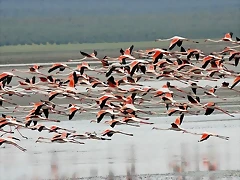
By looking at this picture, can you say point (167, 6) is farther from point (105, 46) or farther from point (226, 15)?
point (105, 46)

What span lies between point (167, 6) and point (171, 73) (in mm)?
58598

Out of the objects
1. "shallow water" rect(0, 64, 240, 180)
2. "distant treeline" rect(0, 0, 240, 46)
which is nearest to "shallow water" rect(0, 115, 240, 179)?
"shallow water" rect(0, 64, 240, 180)

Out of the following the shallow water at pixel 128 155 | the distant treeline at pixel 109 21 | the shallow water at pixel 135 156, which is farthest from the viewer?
the distant treeline at pixel 109 21

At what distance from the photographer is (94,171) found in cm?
1722

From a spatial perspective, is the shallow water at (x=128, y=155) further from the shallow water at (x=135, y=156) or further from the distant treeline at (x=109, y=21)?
the distant treeline at (x=109, y=21)

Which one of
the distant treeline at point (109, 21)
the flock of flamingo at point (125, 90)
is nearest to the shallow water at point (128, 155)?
the flock of flamingo at point (125, 90)

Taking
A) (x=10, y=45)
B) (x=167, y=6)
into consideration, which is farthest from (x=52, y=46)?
(x=167, y=6)

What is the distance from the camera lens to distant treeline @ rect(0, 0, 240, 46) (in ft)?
207

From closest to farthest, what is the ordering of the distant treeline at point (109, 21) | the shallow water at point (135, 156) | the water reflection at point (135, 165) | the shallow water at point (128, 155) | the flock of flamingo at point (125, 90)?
the water reflection at point (135, 165) < the shallow water at point (135, 156) < the shallow water at point (128, 155) < the flock of flamingo at point (125, 90) < the distant treeline at point (109, 21)

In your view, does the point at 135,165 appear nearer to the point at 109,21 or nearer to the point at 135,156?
the point at 135,156

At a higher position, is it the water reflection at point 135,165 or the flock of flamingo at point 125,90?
the flock of flamingo at point 125,90

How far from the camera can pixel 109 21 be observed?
236 feet

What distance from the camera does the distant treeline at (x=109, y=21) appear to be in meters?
63.1

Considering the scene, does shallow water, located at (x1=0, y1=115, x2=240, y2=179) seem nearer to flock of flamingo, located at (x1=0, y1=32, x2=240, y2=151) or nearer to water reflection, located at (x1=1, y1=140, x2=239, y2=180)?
water reflection, located at (x1=1, y1=140, x2=239, y2=180)
